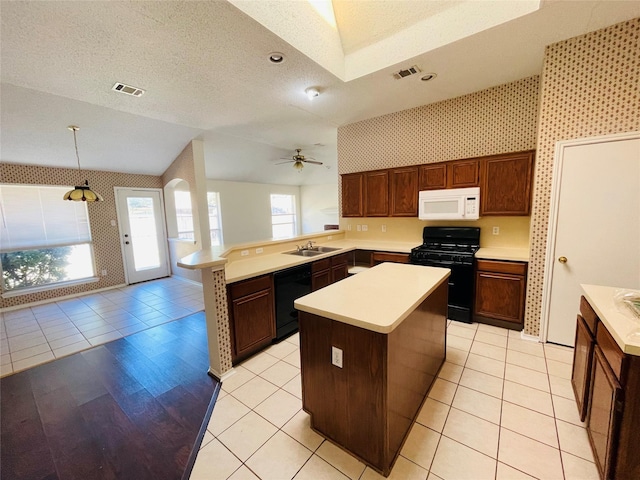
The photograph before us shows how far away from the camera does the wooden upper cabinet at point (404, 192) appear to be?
370cm

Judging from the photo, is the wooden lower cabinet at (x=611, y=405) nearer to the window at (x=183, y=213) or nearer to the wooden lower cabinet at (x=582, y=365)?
the wooden lower cabinet at (x=582, y=365)

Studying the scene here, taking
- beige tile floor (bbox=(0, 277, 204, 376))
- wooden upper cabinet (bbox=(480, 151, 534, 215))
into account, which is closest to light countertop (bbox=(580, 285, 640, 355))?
wooden upper cabinet (bbox=(480, 151, 534, 215))

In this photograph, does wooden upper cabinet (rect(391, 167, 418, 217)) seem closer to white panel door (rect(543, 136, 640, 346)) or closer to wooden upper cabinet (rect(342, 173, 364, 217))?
wooden upper cabinet (rect(342, 173, 364, 217))

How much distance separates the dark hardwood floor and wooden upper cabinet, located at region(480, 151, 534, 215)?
11.6 ft

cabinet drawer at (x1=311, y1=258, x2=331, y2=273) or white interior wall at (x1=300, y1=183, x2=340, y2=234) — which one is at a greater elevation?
white interior wall at (x1=300, y1=183, x2=340, y2=234)

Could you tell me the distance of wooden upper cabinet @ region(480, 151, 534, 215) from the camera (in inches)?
116

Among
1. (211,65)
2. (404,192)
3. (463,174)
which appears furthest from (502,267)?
(211,65)

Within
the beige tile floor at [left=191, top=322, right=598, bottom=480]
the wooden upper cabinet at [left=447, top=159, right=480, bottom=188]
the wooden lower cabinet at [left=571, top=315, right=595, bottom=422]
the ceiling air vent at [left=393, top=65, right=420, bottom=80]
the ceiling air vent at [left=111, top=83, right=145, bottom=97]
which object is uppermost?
the ceiling air vent at [left=393, top=65, right=420, bottom=80]

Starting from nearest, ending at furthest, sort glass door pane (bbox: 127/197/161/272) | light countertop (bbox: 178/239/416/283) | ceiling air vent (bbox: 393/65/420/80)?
light countertop (bbox: 178/239/416/283)
ceiling air vent (bbox: 393/65/420/80)
glass door pane (bbox: 127/197/161/272)

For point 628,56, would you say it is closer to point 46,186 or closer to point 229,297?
point 229,297

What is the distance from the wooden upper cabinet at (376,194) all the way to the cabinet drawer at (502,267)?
1461 millimetres

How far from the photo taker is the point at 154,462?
1544 millimetres

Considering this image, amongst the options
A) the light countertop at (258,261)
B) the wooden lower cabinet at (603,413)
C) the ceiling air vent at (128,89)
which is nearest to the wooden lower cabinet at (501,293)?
the light countertop at (258,261)

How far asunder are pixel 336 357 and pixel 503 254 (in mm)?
2590
